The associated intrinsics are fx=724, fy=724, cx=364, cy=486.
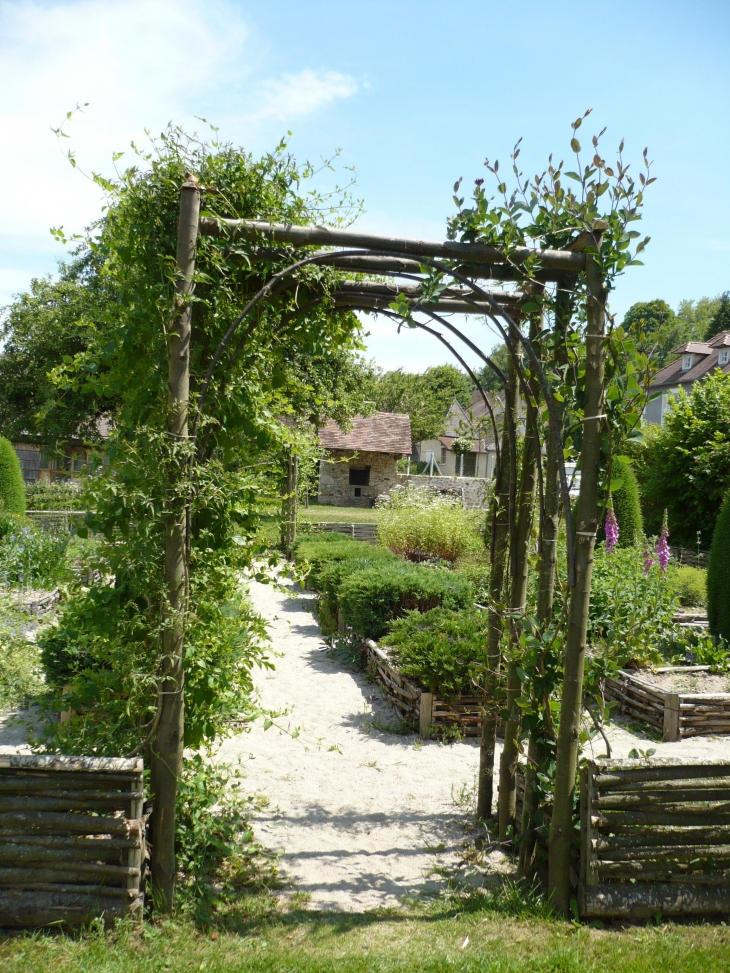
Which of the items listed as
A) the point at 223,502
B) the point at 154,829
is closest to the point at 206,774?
the point at 154,829

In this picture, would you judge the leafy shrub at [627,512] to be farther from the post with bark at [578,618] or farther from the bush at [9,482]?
the bush at [9,482]

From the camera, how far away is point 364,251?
3344mm

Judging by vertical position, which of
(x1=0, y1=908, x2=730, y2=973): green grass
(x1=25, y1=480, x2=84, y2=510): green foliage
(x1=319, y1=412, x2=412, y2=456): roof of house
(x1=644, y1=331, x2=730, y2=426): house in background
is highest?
(x1=644, y1=331, x2=730, y2=426): house in background

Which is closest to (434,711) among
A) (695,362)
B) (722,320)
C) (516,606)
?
(516,606)

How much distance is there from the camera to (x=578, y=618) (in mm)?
3170

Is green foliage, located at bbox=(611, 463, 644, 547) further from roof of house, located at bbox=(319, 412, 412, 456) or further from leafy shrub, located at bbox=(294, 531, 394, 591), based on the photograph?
roof of house, located at bbox=(319, 412, 412, 456)

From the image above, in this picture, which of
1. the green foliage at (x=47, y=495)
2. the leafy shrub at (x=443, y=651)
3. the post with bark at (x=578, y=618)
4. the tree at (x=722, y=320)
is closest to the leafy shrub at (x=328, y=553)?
the leafy shrub at (x=443, y=651)

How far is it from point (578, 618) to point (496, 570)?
1200mm

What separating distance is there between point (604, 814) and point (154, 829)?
191 cm

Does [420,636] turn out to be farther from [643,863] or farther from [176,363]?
[176,363]

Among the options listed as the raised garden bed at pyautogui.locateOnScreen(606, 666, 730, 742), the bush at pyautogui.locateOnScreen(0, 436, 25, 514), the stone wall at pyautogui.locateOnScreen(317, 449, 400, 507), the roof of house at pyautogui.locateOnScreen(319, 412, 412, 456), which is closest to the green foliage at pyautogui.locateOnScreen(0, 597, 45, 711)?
the raised garden bed at pyautogui.locateOnScreen(606, 666, 730, 742)

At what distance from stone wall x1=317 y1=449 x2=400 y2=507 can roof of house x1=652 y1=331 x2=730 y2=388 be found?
1607 cm

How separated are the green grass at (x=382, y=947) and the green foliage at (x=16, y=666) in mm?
3369

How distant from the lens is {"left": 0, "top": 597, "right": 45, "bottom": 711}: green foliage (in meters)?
5.74
